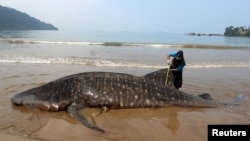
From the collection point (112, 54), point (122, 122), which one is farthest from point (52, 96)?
point (112, 54)

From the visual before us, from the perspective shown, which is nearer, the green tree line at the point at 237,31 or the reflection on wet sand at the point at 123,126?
the reflection on wet sand at the point at 123,126

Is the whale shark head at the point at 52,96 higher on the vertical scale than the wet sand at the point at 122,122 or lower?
higher

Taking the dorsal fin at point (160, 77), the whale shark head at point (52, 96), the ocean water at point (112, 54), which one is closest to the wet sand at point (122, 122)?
the whale shark head at point (52, 96)

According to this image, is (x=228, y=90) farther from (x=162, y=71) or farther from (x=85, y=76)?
(x=85, y=76)

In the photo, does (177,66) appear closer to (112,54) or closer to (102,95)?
(102,95)

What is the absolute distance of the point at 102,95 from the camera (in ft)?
23.8

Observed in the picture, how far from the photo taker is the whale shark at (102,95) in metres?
7.05

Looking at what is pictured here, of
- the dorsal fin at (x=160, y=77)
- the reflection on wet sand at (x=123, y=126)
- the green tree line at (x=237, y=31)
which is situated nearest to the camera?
the reflection on wet sand at (x=123, y=126)

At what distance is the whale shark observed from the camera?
705cm

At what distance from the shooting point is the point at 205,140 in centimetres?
552

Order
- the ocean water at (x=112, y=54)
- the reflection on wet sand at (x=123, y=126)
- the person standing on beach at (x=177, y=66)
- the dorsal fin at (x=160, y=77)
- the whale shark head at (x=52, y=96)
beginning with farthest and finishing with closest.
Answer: the ocean water at (x=112, y=54), the person standing on beach at (x=177, y=66), the dorsal fin at (x=160, y=77), the whale shark head at (x=52, y=96), the reflection on wet sand at (x=123, y=126)

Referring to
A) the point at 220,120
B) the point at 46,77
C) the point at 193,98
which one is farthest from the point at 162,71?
the point at 46,77

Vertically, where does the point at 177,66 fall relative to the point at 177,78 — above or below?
above

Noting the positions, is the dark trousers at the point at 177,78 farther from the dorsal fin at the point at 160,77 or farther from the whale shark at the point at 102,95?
the whale shark at the point at 102,95
